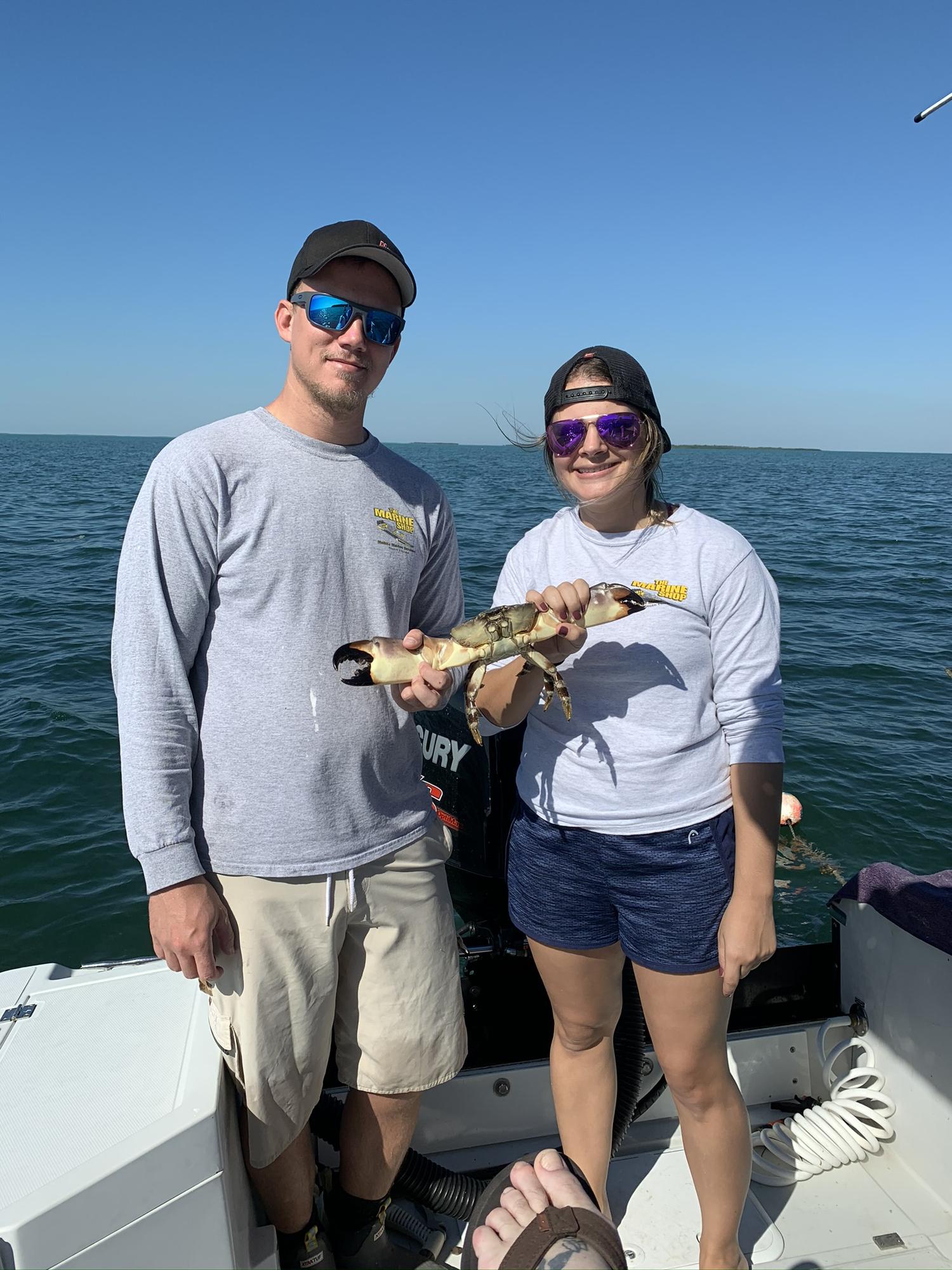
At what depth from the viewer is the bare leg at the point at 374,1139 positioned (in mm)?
3057

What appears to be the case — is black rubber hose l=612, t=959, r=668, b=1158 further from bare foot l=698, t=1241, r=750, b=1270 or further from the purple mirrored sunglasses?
the purple mirrored sunglasses

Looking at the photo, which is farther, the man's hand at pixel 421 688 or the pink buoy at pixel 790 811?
the pink buoy at pixel 790 811

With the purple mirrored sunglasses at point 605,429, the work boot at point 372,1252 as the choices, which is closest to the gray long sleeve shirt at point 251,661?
the purple mirrored sunglasses at point 605,429

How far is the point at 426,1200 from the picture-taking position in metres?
3.38

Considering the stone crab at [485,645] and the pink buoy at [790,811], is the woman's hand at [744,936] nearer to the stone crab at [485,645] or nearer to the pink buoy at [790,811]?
the stone crab at [485,645]

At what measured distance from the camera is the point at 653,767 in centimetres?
280

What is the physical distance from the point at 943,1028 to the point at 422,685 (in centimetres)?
Answer: 270

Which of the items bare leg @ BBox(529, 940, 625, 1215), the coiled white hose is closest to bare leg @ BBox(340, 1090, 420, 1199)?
bare leg @ BBox(529, 940, 625, 1215)

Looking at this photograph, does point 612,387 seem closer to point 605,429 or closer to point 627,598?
point 605,429

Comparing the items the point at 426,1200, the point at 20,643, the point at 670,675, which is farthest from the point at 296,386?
the point at 20,643

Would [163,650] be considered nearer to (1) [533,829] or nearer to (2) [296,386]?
(2) [296,386]

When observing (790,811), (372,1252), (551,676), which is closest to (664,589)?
(551,676)

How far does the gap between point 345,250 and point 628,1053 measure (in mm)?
3304

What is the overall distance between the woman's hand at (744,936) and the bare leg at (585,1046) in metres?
0.44
